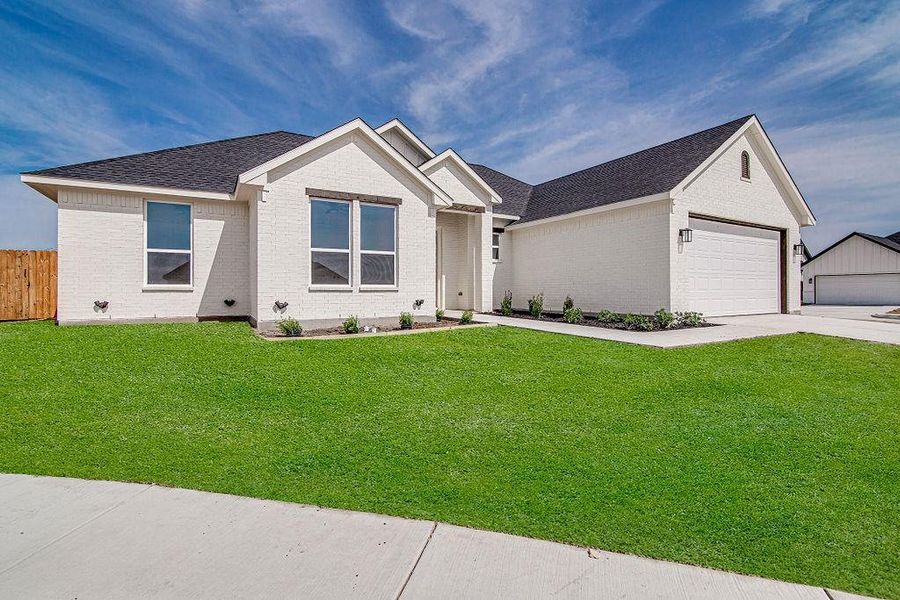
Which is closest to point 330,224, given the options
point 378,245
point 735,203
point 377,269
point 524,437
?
point 378,245

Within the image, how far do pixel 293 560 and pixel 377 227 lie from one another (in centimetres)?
951

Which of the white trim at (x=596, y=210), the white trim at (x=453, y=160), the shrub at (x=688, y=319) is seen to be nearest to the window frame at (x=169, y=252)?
the white trim at (x=453, y=160)

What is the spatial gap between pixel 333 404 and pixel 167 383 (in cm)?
259

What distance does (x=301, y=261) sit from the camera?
10.5 meters

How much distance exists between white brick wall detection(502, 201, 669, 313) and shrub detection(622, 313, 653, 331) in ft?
3.83

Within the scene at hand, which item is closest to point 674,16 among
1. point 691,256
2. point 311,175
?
point 691,256

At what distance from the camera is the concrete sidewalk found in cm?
236

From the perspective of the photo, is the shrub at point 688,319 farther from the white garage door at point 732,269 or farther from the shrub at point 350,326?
the shrub at point 350,326

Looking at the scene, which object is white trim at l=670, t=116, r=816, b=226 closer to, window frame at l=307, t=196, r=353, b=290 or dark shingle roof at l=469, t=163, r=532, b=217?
dark shingle roof at l=469, t=163, r=532, b=217

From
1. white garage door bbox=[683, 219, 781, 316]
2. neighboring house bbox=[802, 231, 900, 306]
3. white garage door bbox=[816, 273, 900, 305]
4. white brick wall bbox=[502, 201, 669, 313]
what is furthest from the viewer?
neighboring house bbox=[802, 231, 900, 306]

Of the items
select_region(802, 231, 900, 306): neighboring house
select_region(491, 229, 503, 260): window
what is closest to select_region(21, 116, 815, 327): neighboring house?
select_region(491, 229, 503, 260): window

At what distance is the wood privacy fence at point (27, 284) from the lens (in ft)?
40.6

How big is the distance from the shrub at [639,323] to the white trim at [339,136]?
19.7ft

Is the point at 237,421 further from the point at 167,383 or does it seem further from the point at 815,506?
the point at 815,506
